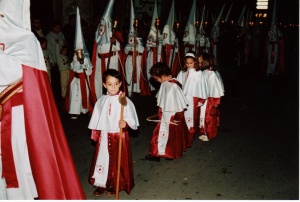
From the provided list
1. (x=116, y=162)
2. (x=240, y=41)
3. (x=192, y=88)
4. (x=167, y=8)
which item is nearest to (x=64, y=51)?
(x=192, y=88)

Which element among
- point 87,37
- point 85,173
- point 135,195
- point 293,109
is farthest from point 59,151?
point 293,109

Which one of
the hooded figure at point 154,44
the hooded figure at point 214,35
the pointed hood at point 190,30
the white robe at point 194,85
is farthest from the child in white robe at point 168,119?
the hooded figure at point 214,35

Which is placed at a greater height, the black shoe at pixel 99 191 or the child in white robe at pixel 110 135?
the child in white robe at pixel 110 135

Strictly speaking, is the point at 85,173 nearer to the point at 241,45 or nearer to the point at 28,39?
the point at 28,39

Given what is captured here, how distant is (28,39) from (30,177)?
1265 mm

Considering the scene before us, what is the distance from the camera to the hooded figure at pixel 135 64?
30.6 ft

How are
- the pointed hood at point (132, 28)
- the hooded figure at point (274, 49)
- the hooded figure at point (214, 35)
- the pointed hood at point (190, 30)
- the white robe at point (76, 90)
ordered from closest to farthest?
the white robe at point (76, 90) < the pointed hood at point (132, 28) < the pointed hood at point (190, 30) < the hooded figure at point (274, 49) < the hooded figure at point (214, 35)

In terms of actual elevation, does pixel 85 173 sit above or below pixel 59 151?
below

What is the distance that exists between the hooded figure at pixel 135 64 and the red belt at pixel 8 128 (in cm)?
642

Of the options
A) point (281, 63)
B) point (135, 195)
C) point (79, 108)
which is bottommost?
point (135, 195)

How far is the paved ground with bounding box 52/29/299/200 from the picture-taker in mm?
4562

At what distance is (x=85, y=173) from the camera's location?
5.03 m

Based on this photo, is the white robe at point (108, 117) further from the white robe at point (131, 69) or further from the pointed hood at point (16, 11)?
the white robe at point (131, 69)

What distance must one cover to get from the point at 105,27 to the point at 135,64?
216cm
